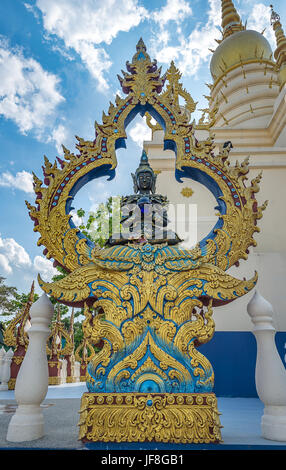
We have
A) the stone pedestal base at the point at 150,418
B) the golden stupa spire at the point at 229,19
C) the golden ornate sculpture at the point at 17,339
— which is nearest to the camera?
the stone pedestal base at the point at 150,418

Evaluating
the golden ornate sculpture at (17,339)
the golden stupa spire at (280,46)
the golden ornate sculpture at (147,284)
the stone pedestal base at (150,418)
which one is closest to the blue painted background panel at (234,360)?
the golden ornate sculpture at (147,284)

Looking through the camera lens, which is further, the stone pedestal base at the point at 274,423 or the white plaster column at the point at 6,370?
the white plaster column at the point at 6,370

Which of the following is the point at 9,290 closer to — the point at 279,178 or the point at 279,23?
the point at 279,178

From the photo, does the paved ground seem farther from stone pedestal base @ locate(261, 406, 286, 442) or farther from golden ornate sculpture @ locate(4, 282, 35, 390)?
golden ornate sculpture @ locate(4, 282, 35, 390)

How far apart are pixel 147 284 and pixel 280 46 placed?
52.6 feet

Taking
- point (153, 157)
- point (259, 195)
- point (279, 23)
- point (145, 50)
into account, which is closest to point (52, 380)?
point (153, 157)

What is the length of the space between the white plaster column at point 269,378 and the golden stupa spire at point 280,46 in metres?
11.3

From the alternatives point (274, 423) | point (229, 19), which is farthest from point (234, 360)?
point (229, 19)

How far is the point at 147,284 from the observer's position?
10.6 feet

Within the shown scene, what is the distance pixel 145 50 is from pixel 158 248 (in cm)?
335

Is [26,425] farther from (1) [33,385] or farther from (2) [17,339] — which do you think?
(2) [17,339]

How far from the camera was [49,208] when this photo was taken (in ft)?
12.0

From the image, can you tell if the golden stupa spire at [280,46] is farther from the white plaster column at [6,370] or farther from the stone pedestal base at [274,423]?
the white plaster column at [6,370]

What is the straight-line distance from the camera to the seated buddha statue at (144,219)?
3.80 m
